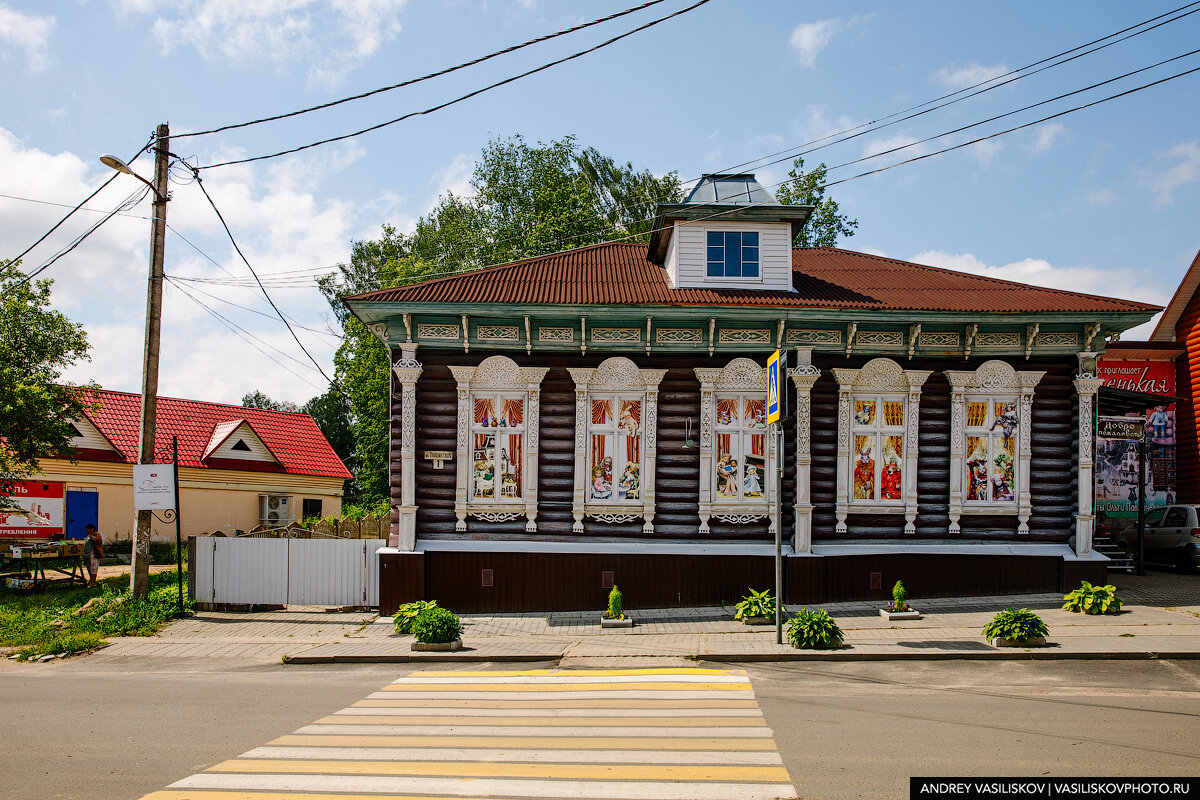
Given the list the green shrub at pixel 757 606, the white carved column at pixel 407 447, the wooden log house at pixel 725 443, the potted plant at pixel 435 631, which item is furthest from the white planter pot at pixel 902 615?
the white carved column at pixel 407 447

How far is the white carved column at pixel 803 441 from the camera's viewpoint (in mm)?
15234

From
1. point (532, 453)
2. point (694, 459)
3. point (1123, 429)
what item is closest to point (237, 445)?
point (532, 453)

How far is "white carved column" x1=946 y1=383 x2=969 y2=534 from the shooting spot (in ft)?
51.0

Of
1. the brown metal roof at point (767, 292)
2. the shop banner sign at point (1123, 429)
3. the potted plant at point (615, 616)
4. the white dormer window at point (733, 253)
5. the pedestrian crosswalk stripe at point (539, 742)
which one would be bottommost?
the potted plant at point (615, 616)

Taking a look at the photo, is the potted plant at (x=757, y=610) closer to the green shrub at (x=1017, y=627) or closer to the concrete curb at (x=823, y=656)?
the concrete curb at (x=823, y=656)

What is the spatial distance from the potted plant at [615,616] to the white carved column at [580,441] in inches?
72.9

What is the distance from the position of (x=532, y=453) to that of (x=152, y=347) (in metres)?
7.55

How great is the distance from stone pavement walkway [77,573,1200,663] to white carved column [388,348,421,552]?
162cm

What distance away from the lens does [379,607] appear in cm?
1512

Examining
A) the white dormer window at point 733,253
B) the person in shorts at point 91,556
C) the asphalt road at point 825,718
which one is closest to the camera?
the asphalt road at point 825,718

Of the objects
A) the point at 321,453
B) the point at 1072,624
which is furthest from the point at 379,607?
the point at 321,453

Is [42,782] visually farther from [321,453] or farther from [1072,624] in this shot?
[321,453]

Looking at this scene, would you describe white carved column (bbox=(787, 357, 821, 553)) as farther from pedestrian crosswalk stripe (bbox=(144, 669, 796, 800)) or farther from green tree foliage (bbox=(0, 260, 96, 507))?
green tree foliage (bbox=(0, 260, 96, 507))

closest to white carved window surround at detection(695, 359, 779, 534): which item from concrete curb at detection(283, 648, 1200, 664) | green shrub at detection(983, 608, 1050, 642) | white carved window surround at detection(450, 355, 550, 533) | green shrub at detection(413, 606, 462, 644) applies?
white carved window surround at detection(450, 355, 550, 533)
